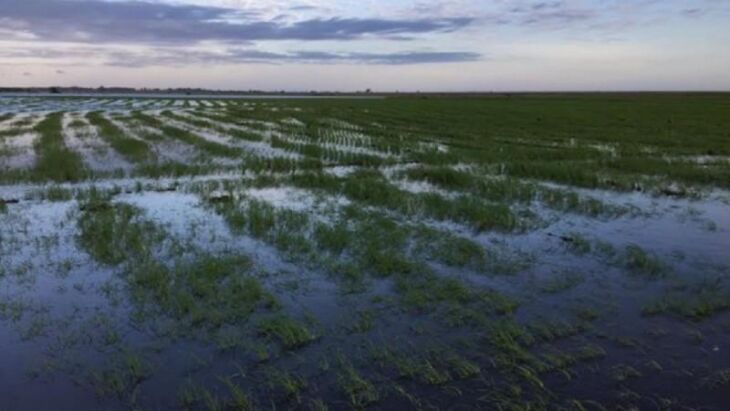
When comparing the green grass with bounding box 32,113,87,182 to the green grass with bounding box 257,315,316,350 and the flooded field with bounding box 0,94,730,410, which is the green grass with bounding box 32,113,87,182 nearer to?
the flooded field with bounding box 0,94,730,410

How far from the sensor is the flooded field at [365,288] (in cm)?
548

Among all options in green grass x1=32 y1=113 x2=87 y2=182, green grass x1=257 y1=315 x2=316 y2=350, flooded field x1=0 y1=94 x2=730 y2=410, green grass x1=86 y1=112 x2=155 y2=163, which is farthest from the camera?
green grass x1=86 y1=112 x2=155 y2=163

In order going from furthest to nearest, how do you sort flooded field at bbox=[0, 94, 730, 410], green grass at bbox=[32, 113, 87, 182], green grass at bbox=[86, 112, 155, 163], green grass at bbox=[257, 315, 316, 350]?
green grass at bbox=[86, 112, 155, 163], green grass at bbox=[32, 113, 87, 182], green grass at bbox=[257, 315, 316, 350], flooded field at bbox=[0, 94, 730, 410]

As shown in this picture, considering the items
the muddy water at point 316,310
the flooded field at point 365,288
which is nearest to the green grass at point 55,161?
the flooded field at point 365,288

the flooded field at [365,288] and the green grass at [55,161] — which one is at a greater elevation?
the green grass at [55,161]

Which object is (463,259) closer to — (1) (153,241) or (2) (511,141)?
(1) (153,241)

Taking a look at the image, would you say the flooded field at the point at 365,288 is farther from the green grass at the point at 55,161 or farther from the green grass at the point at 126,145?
the green grass at the point at 126,145

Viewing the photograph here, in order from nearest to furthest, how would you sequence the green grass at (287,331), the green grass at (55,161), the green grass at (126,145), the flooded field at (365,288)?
the flooded field at (365,288) < the green grass at (287,331) < the green grass at (55,161) < the green grass at (126,145)

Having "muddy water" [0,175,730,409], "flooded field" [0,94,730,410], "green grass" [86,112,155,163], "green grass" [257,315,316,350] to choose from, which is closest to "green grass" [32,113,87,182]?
"flooded field" [0,94,730,410]

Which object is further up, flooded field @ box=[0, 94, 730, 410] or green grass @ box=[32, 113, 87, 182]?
green grass @ box=[32, 113, 87, 182]

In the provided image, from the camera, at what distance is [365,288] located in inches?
315

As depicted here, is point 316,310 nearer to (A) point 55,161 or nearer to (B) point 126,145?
Result: (A) point 55,161

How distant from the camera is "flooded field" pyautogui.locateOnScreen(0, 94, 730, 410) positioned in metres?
5.48

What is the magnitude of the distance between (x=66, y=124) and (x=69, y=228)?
24913mm
